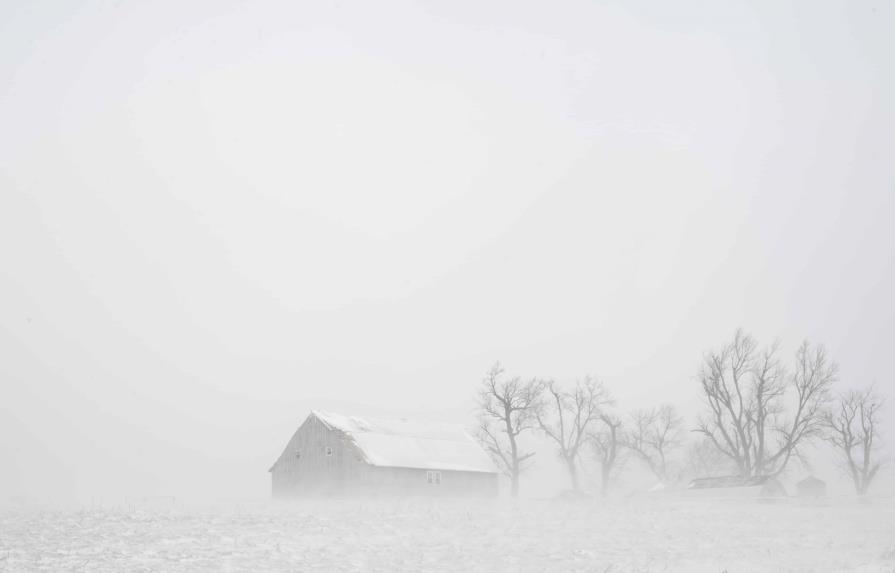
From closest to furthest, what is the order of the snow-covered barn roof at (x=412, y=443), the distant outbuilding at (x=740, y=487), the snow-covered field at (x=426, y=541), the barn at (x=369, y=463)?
the snow-covered field at (x=426, y=541)
the distant outbuilding at (x=740, y=487)
the barn at (x=369, y=463)
the snow-covered barn roof at (x=412, y=443)

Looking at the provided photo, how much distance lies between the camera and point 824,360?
56.6 metres

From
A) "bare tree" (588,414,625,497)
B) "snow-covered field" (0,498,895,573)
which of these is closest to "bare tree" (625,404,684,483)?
"bare tree" (588,414,625,497)

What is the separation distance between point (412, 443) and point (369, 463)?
7.76 meters

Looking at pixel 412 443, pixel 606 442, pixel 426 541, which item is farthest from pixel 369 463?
pixel 426 541

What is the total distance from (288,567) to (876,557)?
17657 millimetres

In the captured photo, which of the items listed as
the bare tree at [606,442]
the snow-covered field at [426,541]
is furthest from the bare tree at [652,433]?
the snow-covered field at [426,541]

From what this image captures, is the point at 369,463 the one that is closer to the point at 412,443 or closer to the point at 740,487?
the point at 412,443

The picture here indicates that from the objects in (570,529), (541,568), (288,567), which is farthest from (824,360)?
(288,567)

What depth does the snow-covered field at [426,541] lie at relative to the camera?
824 inches

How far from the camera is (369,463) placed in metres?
57.9

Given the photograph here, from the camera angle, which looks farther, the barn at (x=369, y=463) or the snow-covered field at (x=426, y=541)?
the barn at (x=369, y=463)

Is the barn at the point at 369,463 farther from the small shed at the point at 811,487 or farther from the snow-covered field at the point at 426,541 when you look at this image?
the small shed at the point at 811,487

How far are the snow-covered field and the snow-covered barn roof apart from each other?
2383cm

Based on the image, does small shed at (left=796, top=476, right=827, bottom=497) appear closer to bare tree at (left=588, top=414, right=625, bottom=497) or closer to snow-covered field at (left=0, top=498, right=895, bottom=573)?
bare tree at (left=588, top=414, right=625, bottom=497)
